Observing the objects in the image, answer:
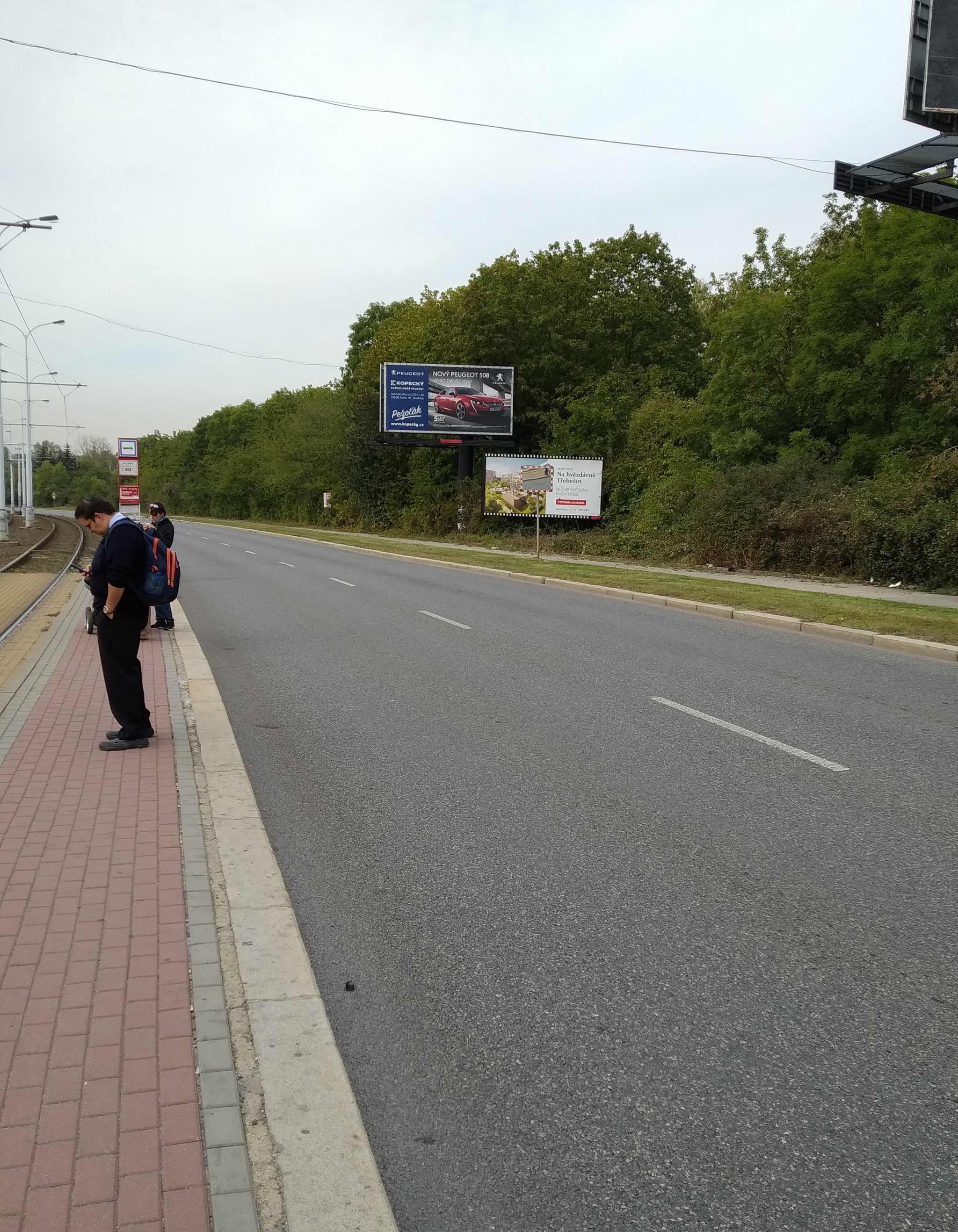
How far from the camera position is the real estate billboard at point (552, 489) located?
1339 inches

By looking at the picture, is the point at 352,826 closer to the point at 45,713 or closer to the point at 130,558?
the point at 130,558

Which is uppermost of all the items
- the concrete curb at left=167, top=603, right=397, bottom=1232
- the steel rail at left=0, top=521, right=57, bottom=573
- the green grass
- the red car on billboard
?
the red car on billboard

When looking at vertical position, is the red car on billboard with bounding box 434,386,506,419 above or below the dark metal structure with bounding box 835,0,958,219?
below

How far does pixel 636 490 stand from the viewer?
3391 cm

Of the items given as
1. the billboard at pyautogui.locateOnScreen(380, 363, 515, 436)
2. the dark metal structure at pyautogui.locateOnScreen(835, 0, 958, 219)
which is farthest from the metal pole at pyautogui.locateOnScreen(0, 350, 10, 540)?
the dark metal structure at pyautogui.locateOnScreen(835, 0, 958, 219)

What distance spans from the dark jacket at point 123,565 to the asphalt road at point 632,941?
137cm

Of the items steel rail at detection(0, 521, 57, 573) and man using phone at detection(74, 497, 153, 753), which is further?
steel rail at detection(0, 521, 57, 573)

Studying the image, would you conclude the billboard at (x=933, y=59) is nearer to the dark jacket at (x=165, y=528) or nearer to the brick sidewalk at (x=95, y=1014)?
the dark jacket at (x=165, y=528)

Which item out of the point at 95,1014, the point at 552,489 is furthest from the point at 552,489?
the point at 95,1014

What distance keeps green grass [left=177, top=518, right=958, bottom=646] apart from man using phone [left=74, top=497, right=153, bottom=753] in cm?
945

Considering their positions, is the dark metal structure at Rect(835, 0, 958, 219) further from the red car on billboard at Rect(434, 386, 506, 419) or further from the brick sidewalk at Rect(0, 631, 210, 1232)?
the red car on billboard at Rect(434, 386, 506, 419)

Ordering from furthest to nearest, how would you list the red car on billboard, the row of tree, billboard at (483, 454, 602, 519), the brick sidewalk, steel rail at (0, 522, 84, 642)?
1. the red car on billboard
2. billboard at (483, 454, 602, 519)
3. the row of tree
4. steel rail at (0, 522, 84, 642)
5. the brick sidewalk

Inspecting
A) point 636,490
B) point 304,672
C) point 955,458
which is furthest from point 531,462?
point 304,672

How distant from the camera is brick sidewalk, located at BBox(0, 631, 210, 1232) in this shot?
2467mm
